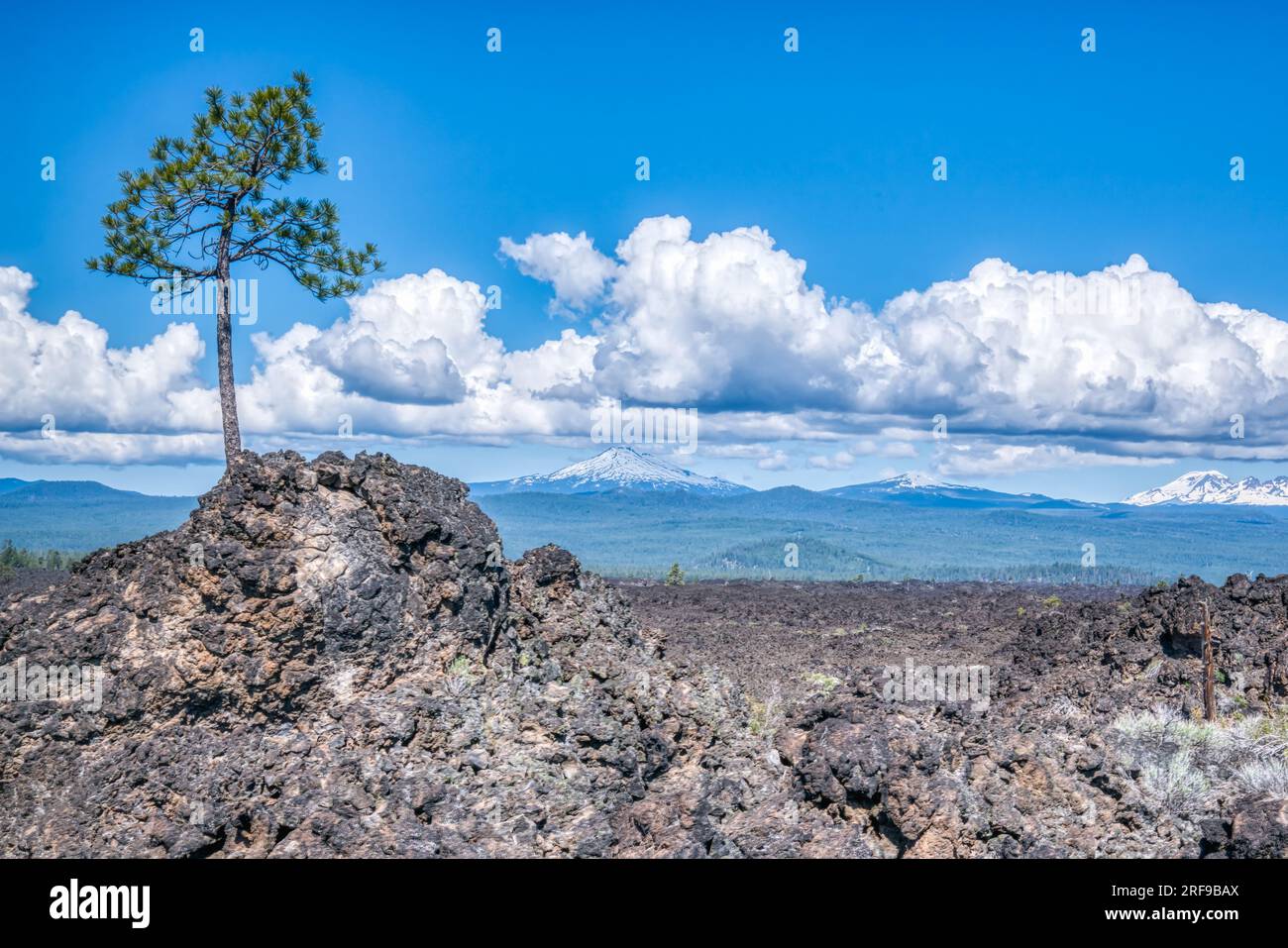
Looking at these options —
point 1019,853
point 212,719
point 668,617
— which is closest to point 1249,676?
point 1019,853

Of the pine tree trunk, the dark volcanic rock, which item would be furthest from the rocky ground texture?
the pine tree trunk

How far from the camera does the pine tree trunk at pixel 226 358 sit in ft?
53.1

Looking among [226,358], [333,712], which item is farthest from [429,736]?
[226,358]

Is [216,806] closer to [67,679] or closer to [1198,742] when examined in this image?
[67,679]

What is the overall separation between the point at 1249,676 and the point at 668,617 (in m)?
25.8

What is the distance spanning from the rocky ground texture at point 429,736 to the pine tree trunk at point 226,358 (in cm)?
623

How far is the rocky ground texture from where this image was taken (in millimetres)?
8711

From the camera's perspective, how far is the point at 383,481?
10.5m

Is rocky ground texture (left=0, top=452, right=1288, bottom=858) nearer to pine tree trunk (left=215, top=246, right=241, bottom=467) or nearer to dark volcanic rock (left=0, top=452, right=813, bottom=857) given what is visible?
dark volcanic rock (left=0, top=452, right=813, bottom=857)

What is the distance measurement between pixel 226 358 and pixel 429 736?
9.76 m

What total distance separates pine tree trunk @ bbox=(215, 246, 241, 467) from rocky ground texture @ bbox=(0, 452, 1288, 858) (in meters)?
6.23

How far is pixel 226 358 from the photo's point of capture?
1655 cm

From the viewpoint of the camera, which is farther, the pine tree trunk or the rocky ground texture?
the pine tree trunk

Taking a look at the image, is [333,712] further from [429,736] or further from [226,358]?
[226,358]
